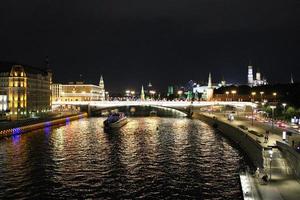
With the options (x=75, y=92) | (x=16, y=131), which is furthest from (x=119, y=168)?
(x=75, y=92)

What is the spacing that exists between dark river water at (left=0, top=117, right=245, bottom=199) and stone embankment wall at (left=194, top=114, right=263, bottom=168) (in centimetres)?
128

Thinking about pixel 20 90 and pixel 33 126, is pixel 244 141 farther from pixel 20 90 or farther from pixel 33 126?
pixel 20 90

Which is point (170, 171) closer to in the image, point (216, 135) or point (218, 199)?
point (218, 199)

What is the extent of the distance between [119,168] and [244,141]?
59.2 feet

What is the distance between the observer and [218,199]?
27.1 metres

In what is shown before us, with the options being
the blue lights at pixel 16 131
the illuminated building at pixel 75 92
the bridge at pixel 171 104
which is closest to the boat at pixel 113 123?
the blue lights at pixel 16 131

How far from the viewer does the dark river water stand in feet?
95.1

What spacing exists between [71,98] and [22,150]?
402ft

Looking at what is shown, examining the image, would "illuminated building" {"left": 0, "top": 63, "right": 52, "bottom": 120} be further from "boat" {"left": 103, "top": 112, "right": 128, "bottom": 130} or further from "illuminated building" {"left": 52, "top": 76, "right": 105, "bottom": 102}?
"illuminated building" {"left": 52, "top": 76, "right": 105, "bottom": 102}

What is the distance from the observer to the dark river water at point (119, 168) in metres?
29.0

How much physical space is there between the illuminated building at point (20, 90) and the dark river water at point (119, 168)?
36.5 meters

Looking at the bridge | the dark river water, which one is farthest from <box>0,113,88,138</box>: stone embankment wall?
the bridge

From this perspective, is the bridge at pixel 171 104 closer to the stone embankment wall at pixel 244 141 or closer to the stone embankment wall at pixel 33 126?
the stone embankment wall at pixel 33 126

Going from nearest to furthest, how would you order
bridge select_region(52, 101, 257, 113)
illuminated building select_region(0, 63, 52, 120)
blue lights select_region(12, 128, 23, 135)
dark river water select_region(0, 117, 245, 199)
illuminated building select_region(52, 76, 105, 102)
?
dark river water select_region(0, 117, 245, 199), blue lights select_region(12, 128, 23, 135), illuminated building select_region(0, 63, 52, 120), bridge select_region(52, 101, 257, 113), illuminated building select_region(52, 76, 105, 102)
